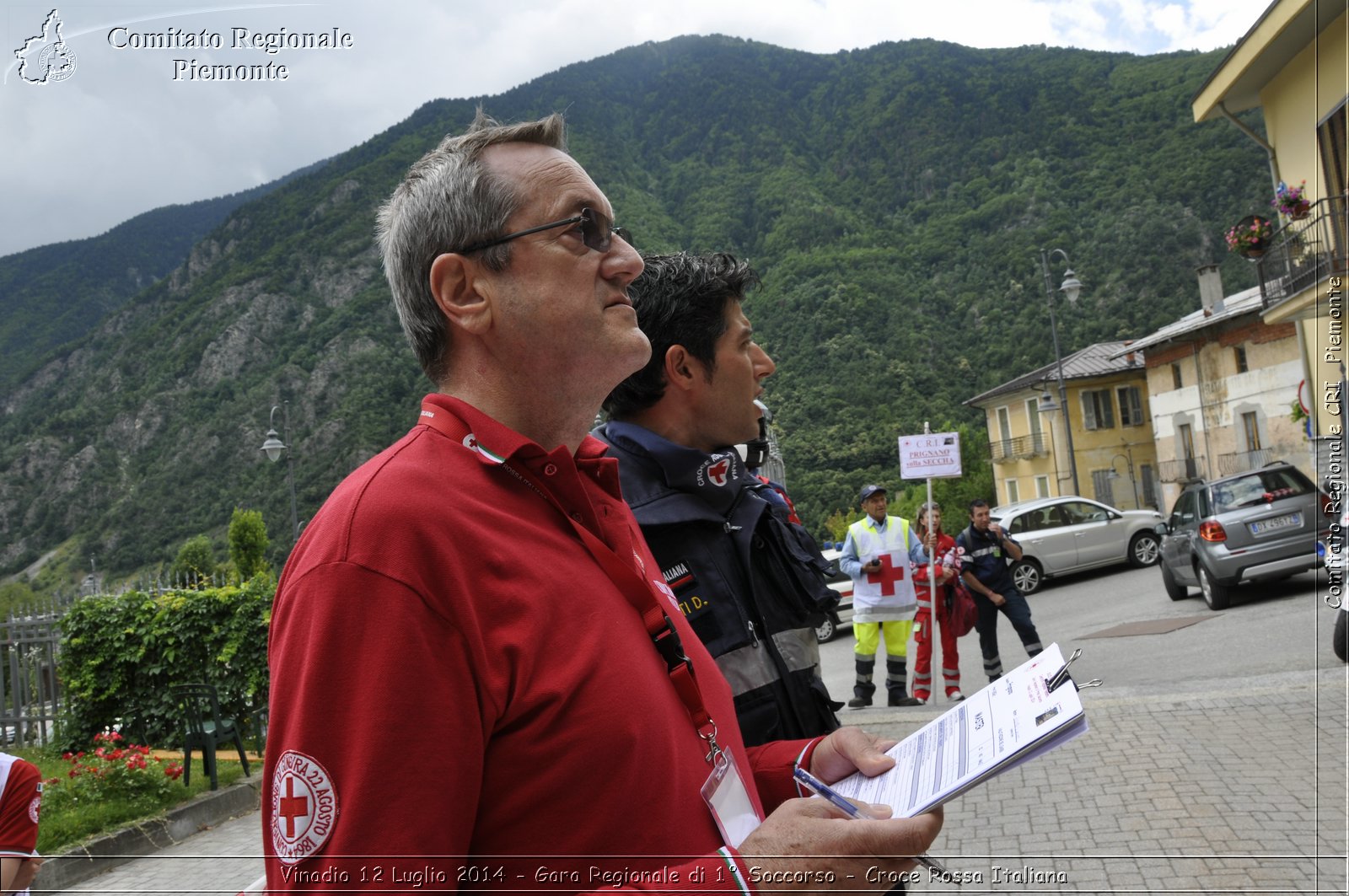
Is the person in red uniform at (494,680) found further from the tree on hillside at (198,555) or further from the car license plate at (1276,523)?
the tree on hillside at (198,555)

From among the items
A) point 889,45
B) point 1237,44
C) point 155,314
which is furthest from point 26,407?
point 889,45

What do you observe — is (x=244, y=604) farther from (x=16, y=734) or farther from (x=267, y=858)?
(x=267, y=858)

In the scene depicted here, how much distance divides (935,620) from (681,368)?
8.41m

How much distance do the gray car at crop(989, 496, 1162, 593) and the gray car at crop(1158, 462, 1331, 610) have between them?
24.2 ft

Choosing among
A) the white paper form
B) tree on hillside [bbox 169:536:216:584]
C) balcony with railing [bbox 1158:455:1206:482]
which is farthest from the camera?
balcony with railing [bbox 1158:455:1206:482]

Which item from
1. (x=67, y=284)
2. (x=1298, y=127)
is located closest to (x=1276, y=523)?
(x=1298, y=127)

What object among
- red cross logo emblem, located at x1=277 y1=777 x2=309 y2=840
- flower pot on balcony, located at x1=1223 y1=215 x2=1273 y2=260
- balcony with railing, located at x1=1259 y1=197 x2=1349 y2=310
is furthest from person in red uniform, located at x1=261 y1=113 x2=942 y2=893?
flower pot on balcony, located at x1=1223 y1=215 x2=1273 y2=260

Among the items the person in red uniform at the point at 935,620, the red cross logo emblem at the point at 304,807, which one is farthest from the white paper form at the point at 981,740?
the person in red uniform at the point at 935,620

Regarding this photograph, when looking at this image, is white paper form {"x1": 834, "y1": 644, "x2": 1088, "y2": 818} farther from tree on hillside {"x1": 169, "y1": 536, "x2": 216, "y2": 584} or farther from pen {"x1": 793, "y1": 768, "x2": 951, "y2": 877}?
tree on hillside {"x1": 169, "y1": 536, "x2": 216, "y2": 584}

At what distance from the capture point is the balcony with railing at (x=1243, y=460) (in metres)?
28.3

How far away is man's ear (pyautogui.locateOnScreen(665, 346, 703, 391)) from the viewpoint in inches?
110

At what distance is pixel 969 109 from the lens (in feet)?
Answer: 230

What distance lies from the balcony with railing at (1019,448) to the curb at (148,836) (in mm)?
46836

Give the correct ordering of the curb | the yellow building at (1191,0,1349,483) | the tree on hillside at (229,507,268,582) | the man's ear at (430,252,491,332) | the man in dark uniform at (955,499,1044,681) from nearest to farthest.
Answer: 1. the man's ear at (430,252,491,332)
2. the curb
3. the man in dark uniform at (955,499,1044,681)
4. the yellow building at (1191,0,1349,483)
5. the tree on hillside at (229,507,268,582)
